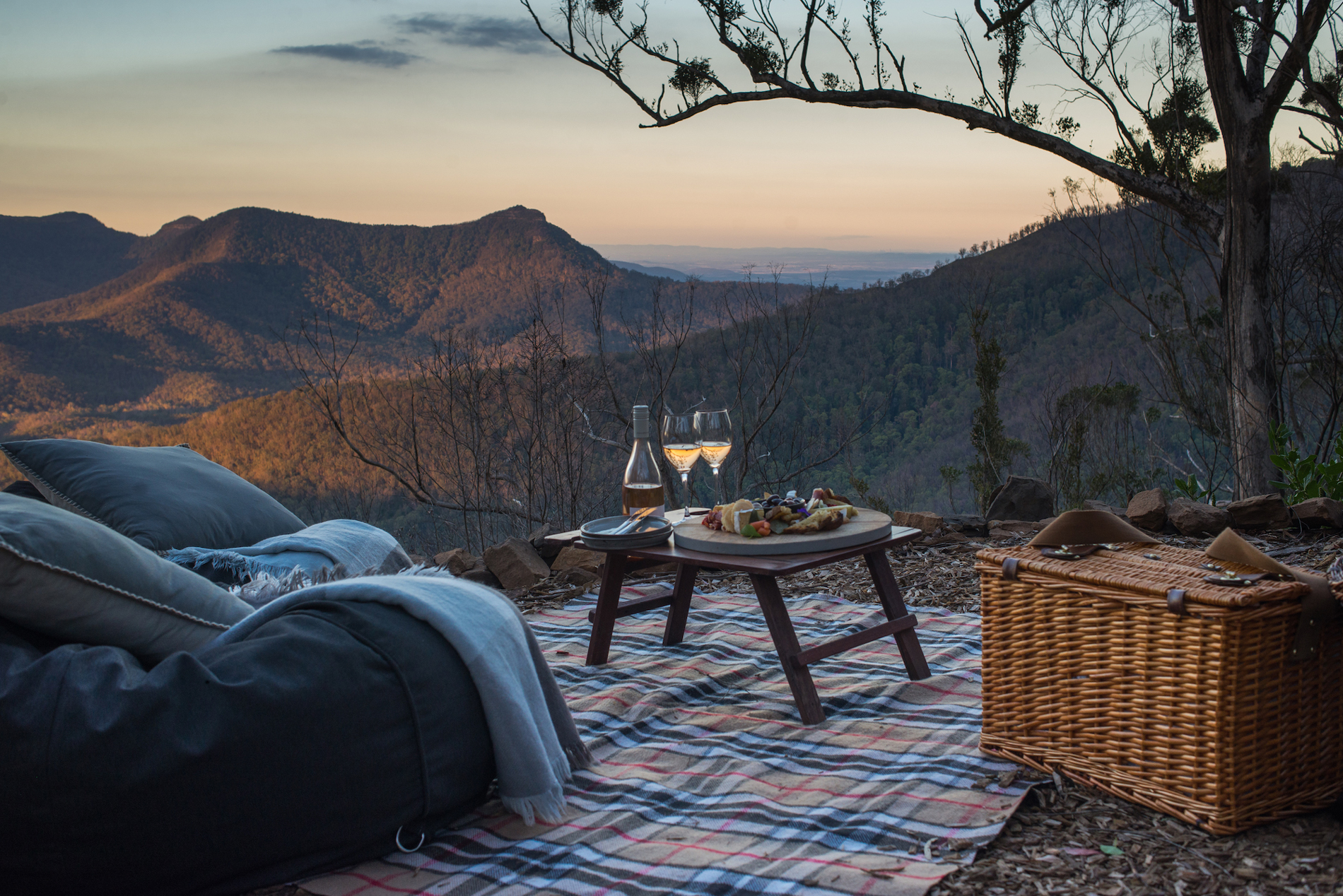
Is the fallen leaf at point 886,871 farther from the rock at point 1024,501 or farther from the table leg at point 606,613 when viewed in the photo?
the rock at point 1024,501

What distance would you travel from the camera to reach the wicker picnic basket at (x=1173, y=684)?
4.58 ft

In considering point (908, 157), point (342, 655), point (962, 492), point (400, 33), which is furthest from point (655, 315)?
point (962, 492)

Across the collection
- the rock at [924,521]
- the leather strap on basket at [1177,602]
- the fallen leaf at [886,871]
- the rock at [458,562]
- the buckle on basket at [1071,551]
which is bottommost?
the rock at [458,562]

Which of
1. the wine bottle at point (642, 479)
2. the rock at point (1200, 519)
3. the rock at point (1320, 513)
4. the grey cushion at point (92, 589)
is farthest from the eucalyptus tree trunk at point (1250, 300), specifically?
the grey cushion at point (92, 589)

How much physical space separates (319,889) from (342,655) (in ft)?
1.19

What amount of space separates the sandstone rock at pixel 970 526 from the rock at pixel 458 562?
2033 millimetres

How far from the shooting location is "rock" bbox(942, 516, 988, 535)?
3.86 meters

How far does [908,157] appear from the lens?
778 centimetres

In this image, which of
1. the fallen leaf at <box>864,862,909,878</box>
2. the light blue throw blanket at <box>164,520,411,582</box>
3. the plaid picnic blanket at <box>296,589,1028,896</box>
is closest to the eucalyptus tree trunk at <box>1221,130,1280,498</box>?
the plaid picnic blanket at <box>296,589,1028,896</box>

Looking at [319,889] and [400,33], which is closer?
[319,889]

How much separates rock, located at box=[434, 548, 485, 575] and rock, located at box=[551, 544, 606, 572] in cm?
32

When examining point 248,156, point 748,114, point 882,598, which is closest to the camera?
point 882,598

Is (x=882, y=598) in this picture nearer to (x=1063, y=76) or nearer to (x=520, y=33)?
(x=1063, y=76)

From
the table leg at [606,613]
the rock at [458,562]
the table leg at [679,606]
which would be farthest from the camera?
the rock at [458,562]
